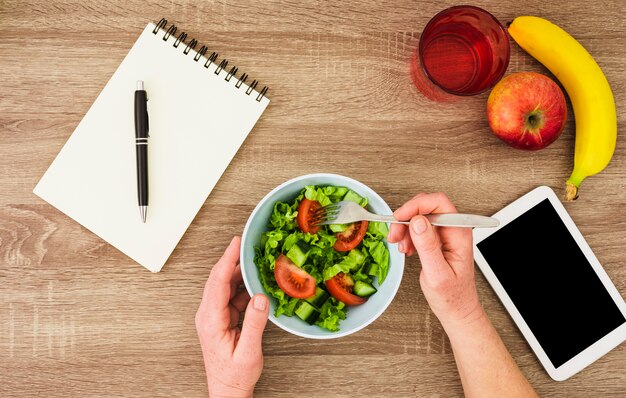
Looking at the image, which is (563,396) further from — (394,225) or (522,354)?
(394,225)

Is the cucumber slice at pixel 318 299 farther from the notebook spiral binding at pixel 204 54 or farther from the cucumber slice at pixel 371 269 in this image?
the notebook spiral binding at pixel 204 54

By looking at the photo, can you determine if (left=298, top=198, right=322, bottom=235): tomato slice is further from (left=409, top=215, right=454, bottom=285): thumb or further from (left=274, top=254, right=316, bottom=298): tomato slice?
(left=409, top=215, right=454, bottom=285): thumb

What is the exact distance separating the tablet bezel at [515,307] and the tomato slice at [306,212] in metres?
0.34

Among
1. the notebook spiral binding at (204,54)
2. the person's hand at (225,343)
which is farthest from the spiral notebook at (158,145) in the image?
the person's hand at (225,343)

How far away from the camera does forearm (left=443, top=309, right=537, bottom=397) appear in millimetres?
977

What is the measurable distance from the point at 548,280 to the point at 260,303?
588 millimetres

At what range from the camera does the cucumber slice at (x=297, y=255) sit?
927 millimetres

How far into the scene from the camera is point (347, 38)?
1.07 metres

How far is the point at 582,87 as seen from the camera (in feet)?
3.44

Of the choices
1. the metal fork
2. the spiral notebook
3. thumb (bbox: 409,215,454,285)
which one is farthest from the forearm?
the spiral notebook

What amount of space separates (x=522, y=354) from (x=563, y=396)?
12 cm

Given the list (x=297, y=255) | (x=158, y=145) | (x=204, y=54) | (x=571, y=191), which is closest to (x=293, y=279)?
(x=297, y=255)

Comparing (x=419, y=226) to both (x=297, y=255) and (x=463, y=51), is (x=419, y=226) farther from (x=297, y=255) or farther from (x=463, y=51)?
(x=463, y=51)

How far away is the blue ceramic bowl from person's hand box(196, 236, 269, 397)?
40 mm
